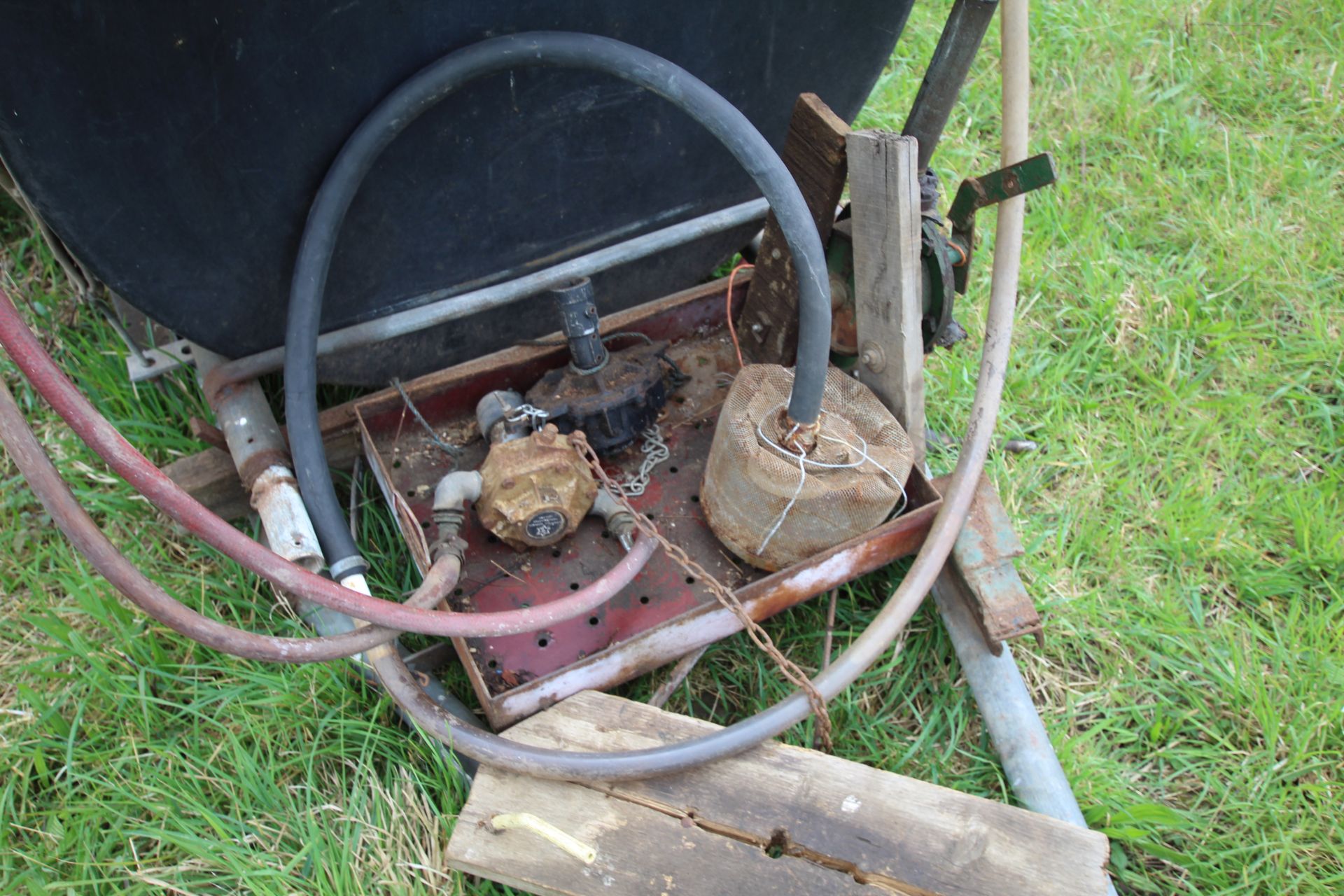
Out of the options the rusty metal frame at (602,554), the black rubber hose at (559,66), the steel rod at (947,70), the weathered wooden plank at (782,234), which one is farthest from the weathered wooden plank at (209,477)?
the steel rod at (947,70)

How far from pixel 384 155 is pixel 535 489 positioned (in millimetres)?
688

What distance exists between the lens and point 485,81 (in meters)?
1.77

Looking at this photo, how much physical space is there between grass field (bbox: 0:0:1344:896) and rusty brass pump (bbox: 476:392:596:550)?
35 cm

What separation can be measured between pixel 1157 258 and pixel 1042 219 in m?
0.35

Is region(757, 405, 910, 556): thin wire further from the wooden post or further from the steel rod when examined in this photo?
the steel rod

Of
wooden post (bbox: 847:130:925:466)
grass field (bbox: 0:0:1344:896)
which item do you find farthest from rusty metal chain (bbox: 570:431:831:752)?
wooden post (bbox: 847:130:925:466)

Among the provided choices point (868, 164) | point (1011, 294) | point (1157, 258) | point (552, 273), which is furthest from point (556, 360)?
point (1157, 258)

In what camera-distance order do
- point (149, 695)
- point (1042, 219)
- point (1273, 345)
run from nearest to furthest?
point (149, 695)
point (1273, 345)
point (1042, 219)

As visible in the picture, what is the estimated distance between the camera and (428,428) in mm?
2070

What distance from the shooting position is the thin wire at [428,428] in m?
2.04

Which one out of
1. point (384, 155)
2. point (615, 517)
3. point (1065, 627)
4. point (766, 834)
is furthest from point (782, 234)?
point (766, 834)

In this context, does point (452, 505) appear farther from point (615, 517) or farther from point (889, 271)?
point (889, 271)

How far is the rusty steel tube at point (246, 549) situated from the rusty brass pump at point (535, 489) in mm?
242

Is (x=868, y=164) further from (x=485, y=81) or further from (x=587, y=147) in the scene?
(x=485, y=81)
